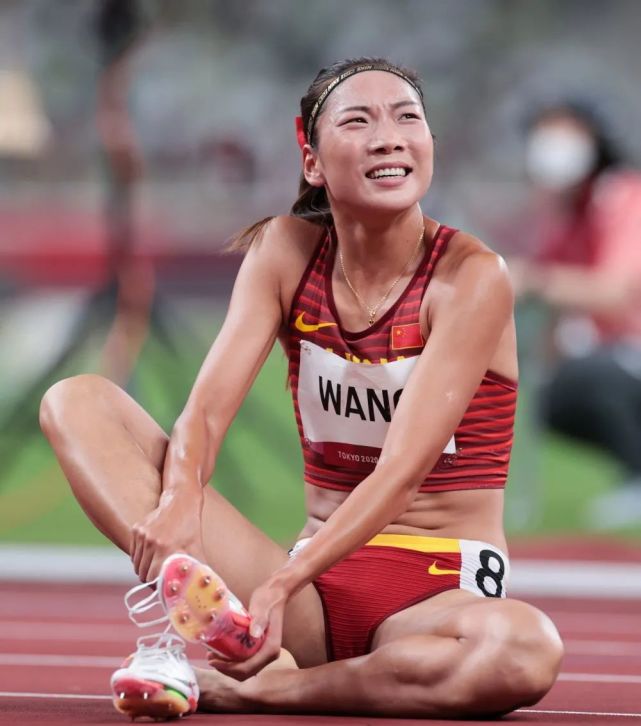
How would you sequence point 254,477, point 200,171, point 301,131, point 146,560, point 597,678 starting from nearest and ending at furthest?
point 146,560, point 301,131, point 597,678, point 254,477, point 200,171

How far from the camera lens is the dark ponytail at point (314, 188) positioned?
10.1ft

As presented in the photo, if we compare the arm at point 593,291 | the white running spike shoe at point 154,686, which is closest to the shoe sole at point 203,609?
the white running spike shoe at point 154,686

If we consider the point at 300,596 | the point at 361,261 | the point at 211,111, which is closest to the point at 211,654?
the point at 300,596

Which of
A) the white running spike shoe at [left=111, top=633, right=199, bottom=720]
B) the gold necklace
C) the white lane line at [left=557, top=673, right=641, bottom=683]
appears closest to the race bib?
the gold necklace

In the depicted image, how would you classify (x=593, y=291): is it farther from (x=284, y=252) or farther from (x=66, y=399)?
(x=66, y=399)

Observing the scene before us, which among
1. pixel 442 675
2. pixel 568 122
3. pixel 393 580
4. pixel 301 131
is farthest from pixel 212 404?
pixel 568 122

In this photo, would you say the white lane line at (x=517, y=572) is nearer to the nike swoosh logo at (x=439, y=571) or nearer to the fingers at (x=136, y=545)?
the nike swoosh logo at (x=439, y=571)

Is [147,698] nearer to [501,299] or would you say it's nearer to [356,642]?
[356,642]

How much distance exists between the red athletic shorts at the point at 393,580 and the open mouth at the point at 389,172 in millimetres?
686

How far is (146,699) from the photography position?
2.63 m

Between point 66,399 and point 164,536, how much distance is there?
0.36 metres

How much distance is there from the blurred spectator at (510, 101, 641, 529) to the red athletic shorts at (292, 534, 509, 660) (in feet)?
13.0

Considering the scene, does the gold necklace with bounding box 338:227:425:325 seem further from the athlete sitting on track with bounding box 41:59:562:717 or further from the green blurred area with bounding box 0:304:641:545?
the green blurred area with bounding box 0:304:641:545

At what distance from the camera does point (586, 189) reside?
725 centimetres
